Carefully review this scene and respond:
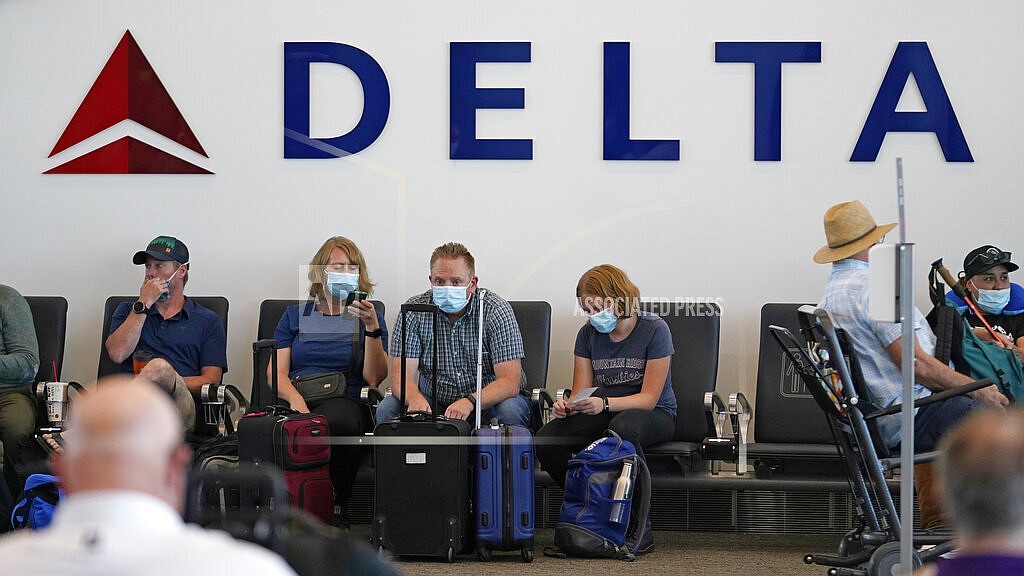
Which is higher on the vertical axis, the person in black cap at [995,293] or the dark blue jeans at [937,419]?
the person in black cap at [995,293]

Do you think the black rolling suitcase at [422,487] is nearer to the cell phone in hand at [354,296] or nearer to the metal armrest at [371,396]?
the metal armrest at [371,396]

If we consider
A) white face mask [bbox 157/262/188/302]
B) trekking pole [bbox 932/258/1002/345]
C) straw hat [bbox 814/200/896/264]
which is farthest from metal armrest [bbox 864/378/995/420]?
white face mask [bbox 157/262/188/302]

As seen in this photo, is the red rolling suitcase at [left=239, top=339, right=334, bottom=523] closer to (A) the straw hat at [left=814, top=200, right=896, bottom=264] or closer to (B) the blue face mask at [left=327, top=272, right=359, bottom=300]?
(B) the blue face mask at [left=327, top=272, right=359, bottom=300]

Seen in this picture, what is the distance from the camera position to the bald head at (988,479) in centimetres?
133

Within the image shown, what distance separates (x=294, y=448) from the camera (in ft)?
15.1

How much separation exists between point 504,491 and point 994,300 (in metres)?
2.13

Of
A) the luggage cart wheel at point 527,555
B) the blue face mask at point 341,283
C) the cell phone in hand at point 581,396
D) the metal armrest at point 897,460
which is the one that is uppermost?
the blue face mask at point 341,283

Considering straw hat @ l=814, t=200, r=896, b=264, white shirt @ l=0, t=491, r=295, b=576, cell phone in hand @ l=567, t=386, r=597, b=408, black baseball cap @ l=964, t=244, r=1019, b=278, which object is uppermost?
straw hat @ l=814, t=200, r=896, b=264

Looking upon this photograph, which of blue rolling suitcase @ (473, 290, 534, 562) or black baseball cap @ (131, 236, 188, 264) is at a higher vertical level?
black baseball cap @ (131, 236, 188, 264)

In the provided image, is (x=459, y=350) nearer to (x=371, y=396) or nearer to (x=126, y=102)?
(x=371, y=396)

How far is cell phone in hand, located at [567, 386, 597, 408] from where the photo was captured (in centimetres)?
470

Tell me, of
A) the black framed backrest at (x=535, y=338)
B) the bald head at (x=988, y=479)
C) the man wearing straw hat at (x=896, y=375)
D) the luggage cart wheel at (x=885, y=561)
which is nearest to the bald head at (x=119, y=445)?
the bald head at (x=988, y=479)

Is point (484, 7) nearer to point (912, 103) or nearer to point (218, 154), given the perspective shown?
point (218, 154)

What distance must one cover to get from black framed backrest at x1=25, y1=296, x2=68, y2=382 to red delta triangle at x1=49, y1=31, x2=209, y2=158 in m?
0.78
